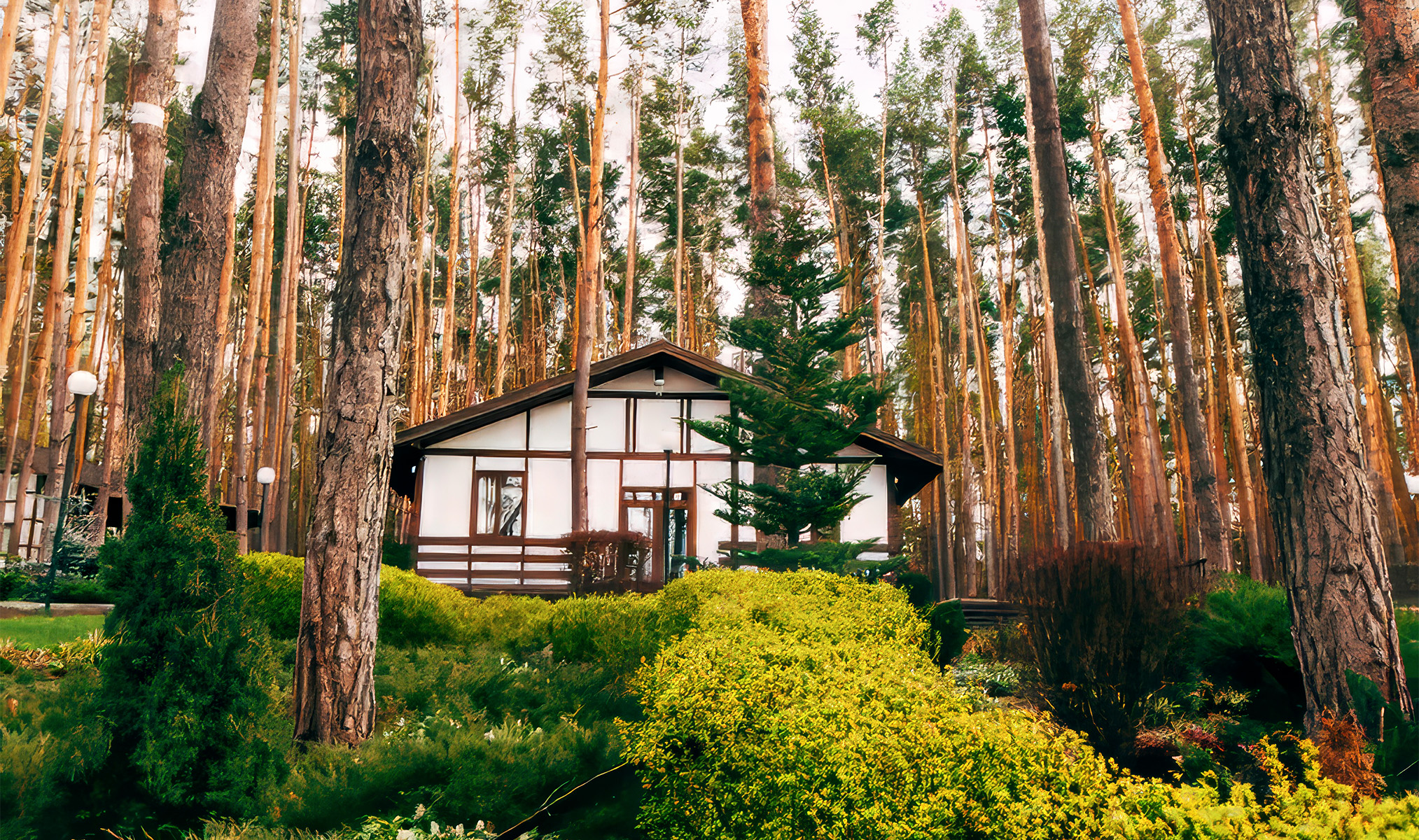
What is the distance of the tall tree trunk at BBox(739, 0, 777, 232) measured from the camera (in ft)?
38.7

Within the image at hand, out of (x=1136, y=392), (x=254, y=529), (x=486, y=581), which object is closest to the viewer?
(x=1136, y=392)

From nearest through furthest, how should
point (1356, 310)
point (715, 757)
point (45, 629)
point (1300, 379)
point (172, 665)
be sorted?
point (715, 757) → point (172, 665) → point (1300, 379) → point (45, 629) → point (1356, 310)

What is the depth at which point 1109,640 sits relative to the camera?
5.68m

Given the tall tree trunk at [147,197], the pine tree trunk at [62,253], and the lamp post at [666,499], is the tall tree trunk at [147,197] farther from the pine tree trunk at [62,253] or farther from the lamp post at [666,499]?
the pine tree trunk at [62,253]

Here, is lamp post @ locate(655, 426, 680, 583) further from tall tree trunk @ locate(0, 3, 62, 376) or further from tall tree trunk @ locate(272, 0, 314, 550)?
tall tree trunk @ locate(0, 3, 62, 376)

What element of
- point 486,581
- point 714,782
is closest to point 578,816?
point 714,782

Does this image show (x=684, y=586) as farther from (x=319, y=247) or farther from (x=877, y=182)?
(x=319, y=247)

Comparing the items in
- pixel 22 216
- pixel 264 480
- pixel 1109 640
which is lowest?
pixel 1109 640

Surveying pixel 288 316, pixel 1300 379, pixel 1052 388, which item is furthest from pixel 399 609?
pixel 1052 388

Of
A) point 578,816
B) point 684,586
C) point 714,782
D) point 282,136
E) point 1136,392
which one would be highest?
point 282,136

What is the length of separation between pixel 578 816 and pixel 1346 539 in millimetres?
4105

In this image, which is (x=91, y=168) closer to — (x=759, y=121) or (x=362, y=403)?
(x=759, y=121)

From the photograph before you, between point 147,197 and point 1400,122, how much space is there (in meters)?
11.0

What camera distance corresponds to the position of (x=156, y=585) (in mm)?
3369
